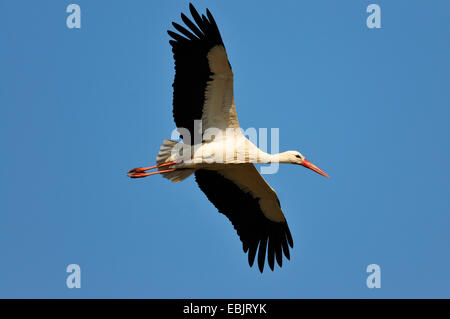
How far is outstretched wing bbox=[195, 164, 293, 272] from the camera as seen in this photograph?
10602 millimetres

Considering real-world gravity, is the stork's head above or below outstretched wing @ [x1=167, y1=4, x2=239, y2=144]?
below

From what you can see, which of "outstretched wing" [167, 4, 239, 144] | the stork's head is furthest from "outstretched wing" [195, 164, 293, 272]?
"outstretched wing" [167, 4, 239, 144]

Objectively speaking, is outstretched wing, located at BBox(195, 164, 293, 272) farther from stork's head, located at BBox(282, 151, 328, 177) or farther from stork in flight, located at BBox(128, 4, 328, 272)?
stork's head, located at BBox(282, 151, 328, 177)

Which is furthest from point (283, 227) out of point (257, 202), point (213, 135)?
point (213, 135)

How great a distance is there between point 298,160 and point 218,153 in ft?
4.77

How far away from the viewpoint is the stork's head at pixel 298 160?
10359mm

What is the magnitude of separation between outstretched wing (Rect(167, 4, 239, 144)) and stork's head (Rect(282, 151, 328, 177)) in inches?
46.1

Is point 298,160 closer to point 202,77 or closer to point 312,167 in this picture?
point 312,167

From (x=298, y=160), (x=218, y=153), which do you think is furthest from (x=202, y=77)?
(x=298, y=160)

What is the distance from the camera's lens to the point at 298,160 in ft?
34.3

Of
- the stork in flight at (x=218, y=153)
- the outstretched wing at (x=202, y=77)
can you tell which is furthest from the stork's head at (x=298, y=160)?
the outstretched wing at (x=202, y=77)

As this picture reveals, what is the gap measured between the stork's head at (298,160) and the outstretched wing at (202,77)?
1170 mm

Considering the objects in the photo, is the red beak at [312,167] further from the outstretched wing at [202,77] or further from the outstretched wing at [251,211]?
the outstretched wing at [202,77]

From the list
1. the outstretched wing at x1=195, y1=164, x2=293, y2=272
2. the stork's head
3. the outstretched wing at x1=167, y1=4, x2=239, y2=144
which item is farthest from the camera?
the outstretched wing at x1=195, y1=164, x2=293, y2=272
